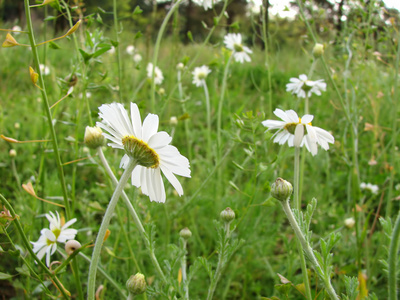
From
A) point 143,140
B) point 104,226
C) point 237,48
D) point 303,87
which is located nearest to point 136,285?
point 104,226

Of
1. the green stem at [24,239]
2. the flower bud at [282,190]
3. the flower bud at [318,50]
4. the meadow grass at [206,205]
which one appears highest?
the flower bud at [318,50]

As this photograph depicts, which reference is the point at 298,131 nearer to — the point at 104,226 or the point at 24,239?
the point at 104,226

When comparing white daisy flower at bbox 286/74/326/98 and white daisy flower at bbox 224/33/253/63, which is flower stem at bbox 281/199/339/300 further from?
white daisy flower at bbox 224/33/253/63

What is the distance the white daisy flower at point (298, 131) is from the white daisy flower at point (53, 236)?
1.52 feet

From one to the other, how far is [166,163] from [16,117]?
87.0 inches

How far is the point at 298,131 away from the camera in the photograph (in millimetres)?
701

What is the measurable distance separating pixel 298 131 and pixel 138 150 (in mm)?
325

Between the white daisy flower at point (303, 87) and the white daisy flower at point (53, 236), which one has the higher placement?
the white daisy flower at point (303, 87)

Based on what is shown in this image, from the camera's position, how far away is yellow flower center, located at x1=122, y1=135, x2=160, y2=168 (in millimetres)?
554

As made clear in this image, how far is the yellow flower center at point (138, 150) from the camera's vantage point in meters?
0.55

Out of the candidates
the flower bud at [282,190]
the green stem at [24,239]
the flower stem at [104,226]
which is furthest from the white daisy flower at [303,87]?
the green stem at [24,239]

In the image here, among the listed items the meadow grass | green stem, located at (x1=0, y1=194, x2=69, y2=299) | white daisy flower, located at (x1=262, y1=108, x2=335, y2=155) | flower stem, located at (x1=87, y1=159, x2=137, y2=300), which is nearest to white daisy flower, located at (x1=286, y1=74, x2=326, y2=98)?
the meadow grass

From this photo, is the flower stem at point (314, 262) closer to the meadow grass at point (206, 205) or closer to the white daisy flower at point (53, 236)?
the meadow grass at point (206, 205)

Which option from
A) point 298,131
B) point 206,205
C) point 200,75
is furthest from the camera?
point 200,75
